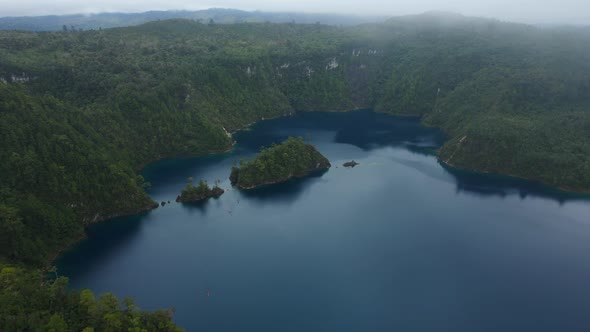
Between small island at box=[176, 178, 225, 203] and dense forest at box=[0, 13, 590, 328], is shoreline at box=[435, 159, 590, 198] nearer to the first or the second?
dense forest at box=[0, 13, 590, 328]

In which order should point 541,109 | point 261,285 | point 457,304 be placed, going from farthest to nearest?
point 541,109 → point 261,285 → point 457,304

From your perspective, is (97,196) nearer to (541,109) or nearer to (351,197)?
(351,197)

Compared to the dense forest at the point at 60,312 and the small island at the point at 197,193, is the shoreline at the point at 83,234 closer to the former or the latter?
the small island at the point at 197,193

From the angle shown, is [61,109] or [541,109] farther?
Result: [541,109]

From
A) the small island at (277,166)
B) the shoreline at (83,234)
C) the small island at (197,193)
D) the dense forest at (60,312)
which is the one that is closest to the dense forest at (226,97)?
the shoreline at (83,234)

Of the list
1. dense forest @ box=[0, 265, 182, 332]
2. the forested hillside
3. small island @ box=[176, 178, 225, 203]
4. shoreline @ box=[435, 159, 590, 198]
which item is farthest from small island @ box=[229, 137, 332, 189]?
dense forest @ box=[0, 265, 182, 332]

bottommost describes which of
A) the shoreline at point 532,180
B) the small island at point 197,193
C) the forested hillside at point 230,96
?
the shoreline at point 532,180

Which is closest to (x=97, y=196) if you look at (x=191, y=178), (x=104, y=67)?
(x=191, y=178)
